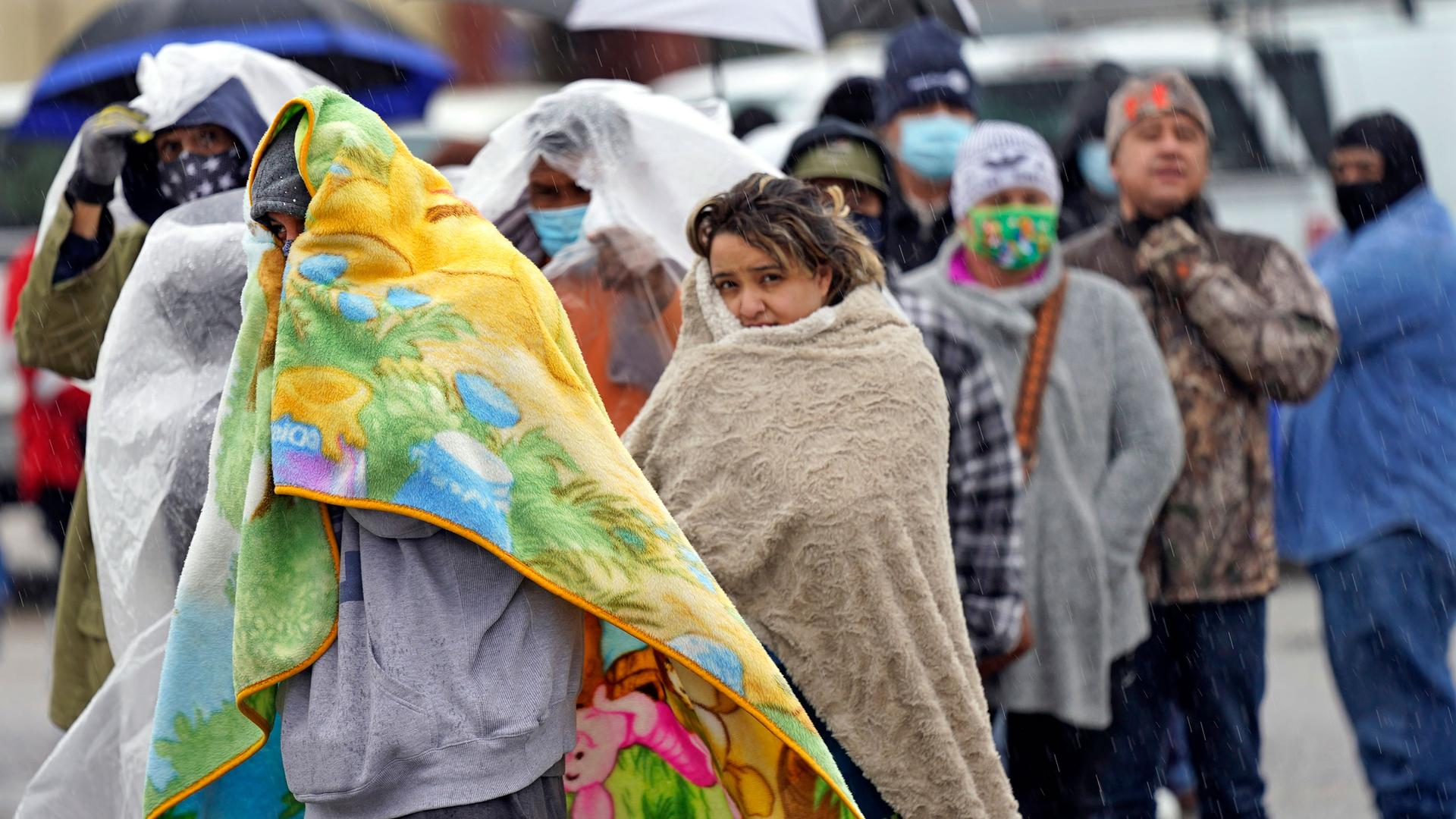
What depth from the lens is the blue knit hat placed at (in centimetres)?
719

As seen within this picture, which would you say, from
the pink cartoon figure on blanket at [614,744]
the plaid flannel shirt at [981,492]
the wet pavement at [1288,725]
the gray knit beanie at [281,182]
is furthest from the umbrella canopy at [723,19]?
the gray knit beanie at [281,182]

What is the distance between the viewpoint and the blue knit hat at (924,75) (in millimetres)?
7191

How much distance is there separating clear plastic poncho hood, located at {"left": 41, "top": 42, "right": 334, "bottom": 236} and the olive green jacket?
170mm

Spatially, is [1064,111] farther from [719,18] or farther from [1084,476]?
[1084,476]

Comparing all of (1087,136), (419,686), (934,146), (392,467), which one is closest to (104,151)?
(392,467)

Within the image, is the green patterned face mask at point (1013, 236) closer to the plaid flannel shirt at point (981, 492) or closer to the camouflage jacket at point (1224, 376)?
the camouflage jacket at point (1224, 376)

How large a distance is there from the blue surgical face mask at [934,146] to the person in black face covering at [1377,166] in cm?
131

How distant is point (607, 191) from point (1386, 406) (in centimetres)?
267

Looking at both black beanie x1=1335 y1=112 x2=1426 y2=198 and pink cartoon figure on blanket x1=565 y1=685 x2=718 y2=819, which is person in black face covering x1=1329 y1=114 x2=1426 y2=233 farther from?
pink cartoon figure on blanket x1=565 y1=685 x2=718 y2=819

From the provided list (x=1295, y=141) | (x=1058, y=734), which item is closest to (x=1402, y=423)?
(x=1058, y=734)

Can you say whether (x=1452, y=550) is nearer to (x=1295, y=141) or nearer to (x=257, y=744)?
(x=257, y=744)

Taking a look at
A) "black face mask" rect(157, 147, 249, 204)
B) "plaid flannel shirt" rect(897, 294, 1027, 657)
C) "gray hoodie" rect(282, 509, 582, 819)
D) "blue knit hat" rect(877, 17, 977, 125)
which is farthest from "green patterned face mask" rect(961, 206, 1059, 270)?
"gray hoodie" rect(282, 509, 582, 819)

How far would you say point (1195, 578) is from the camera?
18.7ft

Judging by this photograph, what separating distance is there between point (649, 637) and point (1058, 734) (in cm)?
239
